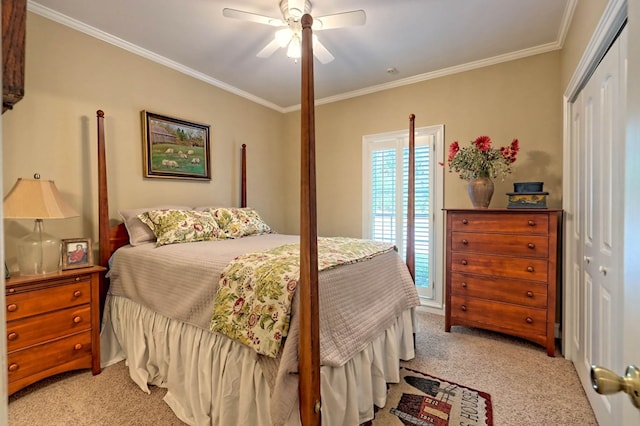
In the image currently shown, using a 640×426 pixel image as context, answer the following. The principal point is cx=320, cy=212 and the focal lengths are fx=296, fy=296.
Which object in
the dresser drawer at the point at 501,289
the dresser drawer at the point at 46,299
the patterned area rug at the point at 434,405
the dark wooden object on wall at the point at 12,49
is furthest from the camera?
the dresser drawer at the point at 501,289

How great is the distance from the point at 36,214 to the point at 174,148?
1394 millimetres

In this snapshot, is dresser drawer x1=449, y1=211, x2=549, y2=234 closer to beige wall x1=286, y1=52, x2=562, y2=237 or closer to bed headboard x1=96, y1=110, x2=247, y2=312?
beige wall x1=286, y1=52, x2=562, y2=237

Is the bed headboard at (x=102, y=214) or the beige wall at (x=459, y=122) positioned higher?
the beige wall at (x=459, y=122)

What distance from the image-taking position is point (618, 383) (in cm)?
53

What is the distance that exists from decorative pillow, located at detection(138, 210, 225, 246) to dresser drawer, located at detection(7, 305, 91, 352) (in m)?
0.68

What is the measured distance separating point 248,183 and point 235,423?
9.34 feet

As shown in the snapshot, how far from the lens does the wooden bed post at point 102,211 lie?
239 cm

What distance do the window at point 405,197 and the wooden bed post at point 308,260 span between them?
248 centimetres

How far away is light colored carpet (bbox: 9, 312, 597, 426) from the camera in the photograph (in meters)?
1.67

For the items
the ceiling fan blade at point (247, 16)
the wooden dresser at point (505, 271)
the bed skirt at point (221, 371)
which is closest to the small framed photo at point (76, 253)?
the bed skirt at point (221, 371)

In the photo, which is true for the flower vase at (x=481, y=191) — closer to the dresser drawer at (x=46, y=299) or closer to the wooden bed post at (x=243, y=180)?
the wooden bed post at (x=243, y=180)

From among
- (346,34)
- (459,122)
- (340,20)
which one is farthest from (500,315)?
(346,34)

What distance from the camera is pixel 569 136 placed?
2.35m

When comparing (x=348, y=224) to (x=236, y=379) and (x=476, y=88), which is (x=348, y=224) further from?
(x=236, y=379)
